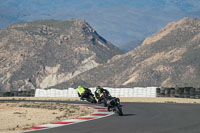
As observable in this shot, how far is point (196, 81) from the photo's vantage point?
122 m

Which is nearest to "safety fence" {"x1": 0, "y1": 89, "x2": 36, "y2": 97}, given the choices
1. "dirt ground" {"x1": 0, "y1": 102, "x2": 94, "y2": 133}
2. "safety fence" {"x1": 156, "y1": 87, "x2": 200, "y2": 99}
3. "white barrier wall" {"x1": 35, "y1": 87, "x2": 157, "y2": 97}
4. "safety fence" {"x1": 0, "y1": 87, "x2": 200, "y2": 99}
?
"safety fence" {"x1": 0, "y1": 87, "x2": 200, "y2": 99}

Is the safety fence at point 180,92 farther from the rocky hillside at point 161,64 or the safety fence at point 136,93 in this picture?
the rocky hillside at point 161,64

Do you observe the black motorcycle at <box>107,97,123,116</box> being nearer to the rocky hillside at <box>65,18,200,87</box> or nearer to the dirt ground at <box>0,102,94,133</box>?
the dirt ground at <box>0,102,94,133</box>

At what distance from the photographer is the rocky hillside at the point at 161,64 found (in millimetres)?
138000

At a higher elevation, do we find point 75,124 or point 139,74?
point 139,74

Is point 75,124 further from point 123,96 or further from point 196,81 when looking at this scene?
point 196,81

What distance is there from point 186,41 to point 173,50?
6.18 metres

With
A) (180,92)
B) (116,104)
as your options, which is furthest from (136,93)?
(116,104)

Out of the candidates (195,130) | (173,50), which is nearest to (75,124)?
(195,130)

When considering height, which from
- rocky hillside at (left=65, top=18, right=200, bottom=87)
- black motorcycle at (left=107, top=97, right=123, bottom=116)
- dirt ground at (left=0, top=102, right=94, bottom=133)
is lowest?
dirt ground at (left=0, top=102, right=94, bottom=133)

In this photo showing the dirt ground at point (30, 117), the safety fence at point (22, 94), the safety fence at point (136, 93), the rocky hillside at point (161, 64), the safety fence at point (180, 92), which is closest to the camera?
the dirt ground at point (30, 117)

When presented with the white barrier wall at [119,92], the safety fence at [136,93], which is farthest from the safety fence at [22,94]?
the white barrier wall at [119,92]

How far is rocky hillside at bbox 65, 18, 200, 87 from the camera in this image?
138000mm

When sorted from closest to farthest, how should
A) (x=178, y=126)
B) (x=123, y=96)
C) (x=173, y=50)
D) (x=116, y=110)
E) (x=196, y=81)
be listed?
(x=178, y=126) → (x=116, y=110) → (x=123, y=96) → (x=196, y=81) → (x=173, y=50)
